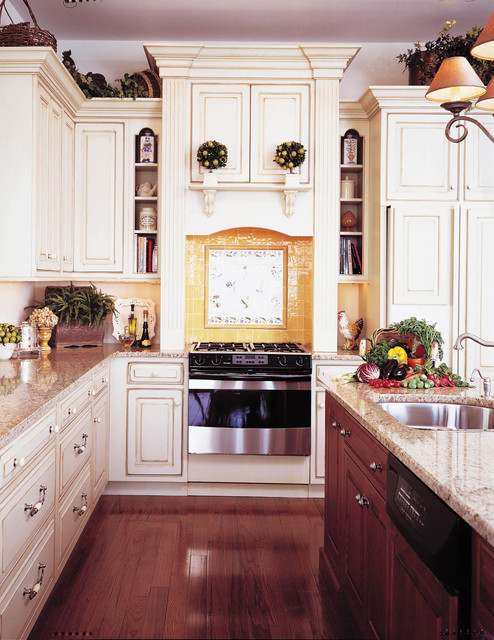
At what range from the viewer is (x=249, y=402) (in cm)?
379

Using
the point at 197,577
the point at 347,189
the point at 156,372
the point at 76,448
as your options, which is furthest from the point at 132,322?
the point at 197,577

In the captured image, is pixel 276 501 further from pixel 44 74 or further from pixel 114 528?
pixel 44 74

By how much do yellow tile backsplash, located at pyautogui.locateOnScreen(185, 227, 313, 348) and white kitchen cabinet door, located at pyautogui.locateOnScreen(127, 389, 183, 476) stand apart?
2.27 feet

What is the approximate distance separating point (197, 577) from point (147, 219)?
8.09 ft

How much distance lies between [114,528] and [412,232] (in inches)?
103

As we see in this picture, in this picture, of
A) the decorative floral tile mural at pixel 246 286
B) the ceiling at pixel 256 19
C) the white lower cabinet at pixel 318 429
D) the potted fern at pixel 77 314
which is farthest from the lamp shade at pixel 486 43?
the potted fern at pixel 77 314

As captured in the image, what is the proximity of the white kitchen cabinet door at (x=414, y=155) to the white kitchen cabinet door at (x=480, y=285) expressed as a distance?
13.2 inches

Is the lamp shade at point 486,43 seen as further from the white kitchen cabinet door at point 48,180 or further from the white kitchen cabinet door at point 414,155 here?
the white kitchen cabinet door at point 48,180

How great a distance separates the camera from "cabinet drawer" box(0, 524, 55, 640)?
1823 millimetres

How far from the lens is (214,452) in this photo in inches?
148

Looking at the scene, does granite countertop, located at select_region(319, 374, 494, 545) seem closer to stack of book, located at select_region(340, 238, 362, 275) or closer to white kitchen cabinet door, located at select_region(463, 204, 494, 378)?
white kitchen cabinet door, located at select_region(463, 204, 494, 378)

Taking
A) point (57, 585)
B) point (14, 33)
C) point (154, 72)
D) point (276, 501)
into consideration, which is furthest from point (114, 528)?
point (154, 72)

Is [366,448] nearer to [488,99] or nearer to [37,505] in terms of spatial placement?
[37,505]

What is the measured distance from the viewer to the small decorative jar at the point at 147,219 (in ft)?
13.7
